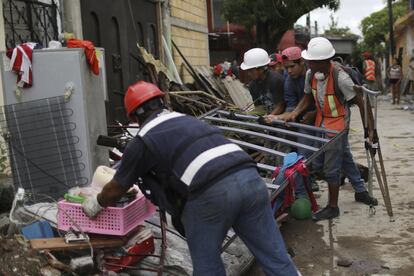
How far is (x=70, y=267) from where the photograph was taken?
150 inches

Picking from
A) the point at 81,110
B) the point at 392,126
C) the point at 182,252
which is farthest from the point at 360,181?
the point at 392,126

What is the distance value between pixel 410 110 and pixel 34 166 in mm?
14390

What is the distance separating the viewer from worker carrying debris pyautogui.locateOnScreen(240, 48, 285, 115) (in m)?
6.30

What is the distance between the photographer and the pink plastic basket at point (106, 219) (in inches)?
148

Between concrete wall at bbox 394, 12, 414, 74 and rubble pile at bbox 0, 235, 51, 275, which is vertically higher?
concrete wall at bbox 394, 12, 414, 74

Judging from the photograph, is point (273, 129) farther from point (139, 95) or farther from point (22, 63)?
point (139, 95)

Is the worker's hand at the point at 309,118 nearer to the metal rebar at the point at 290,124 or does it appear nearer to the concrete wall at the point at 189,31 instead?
the metal rebar at the point at 290,124

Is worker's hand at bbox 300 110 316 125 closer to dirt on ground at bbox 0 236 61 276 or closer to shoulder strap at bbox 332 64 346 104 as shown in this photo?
shoulder strap at bbox 332 64 346 104

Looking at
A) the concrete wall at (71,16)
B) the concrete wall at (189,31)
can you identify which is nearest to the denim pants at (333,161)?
the concrete wall at (71,16)

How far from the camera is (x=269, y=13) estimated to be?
21.4m

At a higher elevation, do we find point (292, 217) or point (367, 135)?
point (367, 135)

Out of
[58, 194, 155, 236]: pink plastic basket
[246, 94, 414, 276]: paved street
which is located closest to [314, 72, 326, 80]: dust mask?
[246, 94, 414, 276]: paved street

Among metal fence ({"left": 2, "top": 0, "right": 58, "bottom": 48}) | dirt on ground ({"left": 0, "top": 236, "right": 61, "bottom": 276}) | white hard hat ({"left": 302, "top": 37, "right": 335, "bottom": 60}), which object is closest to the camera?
dirt on ground ({"left": 0, "top": 236, "right": 61, "bottom": 276})

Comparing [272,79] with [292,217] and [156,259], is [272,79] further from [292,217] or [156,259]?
[156,259]
